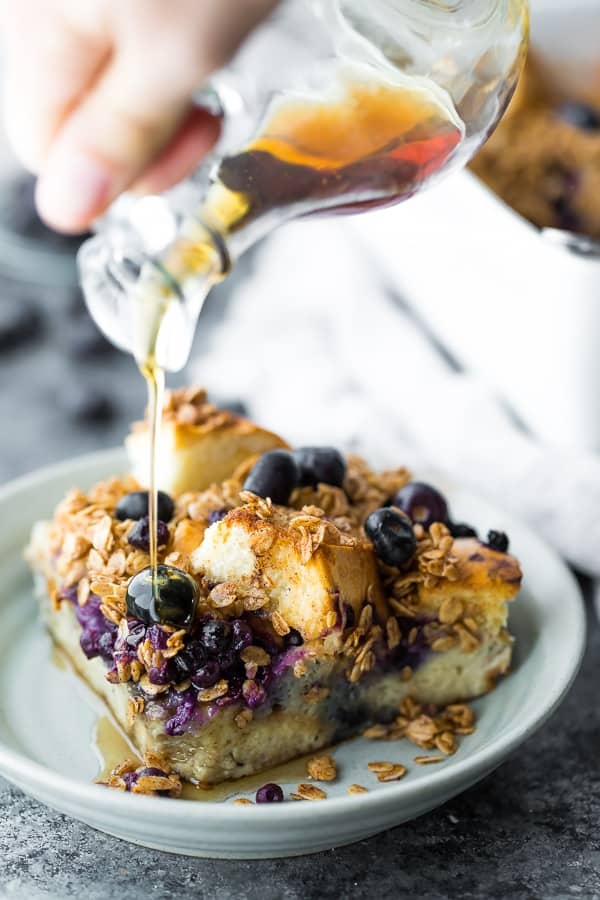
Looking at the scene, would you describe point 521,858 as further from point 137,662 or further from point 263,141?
point 263,141

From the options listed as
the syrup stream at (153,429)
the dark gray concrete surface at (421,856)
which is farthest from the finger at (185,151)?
the dark gray concrete surface at (421,856)

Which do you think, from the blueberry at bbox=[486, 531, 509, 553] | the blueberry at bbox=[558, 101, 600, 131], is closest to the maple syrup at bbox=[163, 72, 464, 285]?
the blueberry at bbox=[486, 531, 509, 553]

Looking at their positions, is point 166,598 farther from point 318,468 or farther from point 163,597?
point 318,468

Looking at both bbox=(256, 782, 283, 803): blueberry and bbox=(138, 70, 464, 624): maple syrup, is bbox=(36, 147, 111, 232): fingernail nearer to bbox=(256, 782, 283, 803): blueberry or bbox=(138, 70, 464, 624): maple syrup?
bbox=(138, 70, 464, 624): maple syrup

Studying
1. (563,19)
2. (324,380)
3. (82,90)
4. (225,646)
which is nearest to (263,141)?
(82,90)

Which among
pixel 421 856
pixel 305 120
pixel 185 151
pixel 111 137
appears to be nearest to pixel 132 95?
pixel 111 137

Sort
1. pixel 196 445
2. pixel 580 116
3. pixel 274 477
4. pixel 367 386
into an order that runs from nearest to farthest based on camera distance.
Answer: pixel 274 477, pixel 196 445, pixel 367 386, pixel 580 116

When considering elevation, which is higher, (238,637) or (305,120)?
(305,120)

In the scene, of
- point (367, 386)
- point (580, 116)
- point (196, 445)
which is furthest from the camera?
point (580, 116)
